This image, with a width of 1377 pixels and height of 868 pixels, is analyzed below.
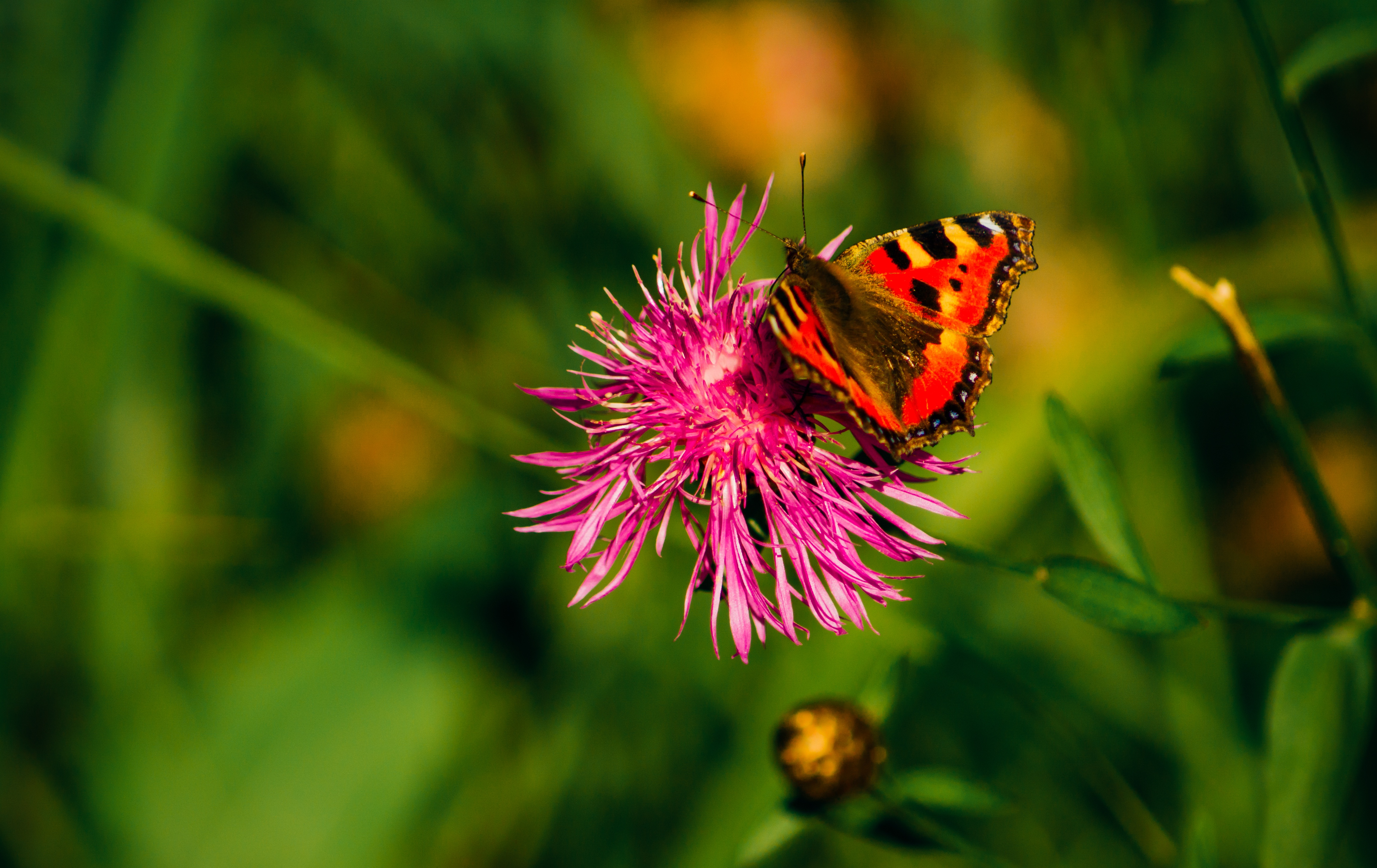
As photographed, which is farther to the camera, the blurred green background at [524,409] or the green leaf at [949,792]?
the blurred green background at [524,409]

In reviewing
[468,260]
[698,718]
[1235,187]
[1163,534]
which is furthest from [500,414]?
[1235,187]

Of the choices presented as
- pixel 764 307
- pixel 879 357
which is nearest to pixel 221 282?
pixel 764 307

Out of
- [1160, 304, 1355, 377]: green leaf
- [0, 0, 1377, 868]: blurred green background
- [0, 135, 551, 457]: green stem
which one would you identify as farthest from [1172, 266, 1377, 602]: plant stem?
[0, 135, 551, 457]: green stem

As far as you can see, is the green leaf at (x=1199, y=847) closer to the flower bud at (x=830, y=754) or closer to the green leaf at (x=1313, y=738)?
the green leaf at (x=1313, y=738)

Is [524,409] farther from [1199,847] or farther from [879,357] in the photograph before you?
[1199,847]

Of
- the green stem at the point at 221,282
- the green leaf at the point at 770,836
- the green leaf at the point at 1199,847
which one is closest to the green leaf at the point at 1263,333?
Result: the green leaf at the point at 1199,847

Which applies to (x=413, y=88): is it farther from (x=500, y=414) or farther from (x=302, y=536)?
(x=302, y=536)
